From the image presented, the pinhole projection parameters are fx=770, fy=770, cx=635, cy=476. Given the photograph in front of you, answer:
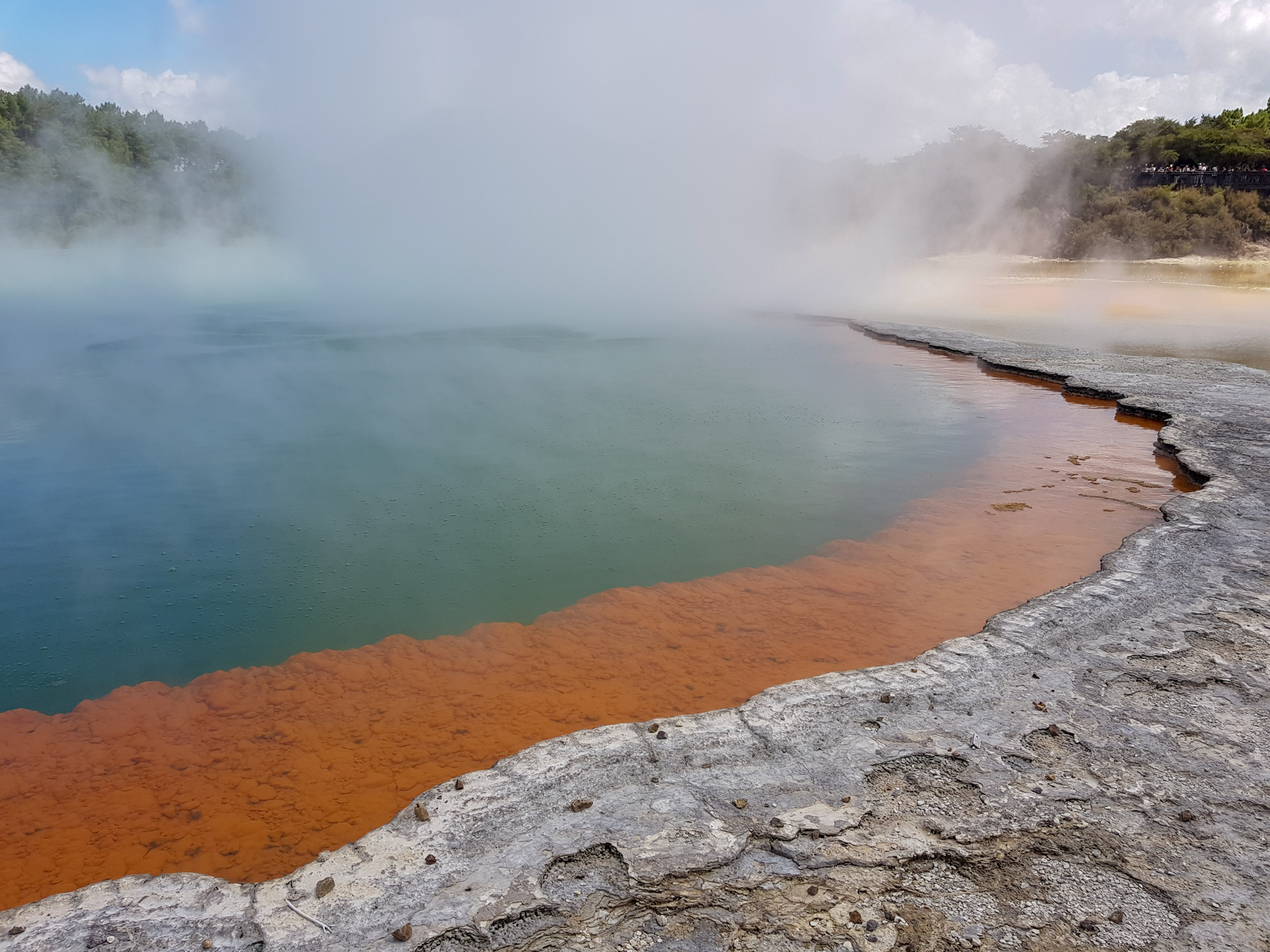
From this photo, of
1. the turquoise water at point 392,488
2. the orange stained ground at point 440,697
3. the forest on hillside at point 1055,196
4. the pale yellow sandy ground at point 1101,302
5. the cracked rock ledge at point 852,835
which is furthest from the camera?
the forest on hillside at point 1055,196

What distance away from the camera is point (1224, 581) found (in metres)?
3.08

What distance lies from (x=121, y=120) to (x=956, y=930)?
115 feet

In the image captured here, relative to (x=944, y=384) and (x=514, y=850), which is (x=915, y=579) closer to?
(x=514, y=850)

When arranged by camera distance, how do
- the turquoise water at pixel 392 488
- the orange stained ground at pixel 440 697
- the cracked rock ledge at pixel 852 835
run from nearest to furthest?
the cracked rock ledge at pixel 852 835 → the orange stained ground at pixel 440 697 → the turquoise water at pixel 392 488

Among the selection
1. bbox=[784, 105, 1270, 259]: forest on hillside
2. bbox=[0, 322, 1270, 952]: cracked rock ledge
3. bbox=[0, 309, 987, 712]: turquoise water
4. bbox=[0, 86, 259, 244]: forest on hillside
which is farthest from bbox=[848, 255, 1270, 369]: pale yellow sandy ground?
bbox=[0, 86, 259, 244]: forest on hillside

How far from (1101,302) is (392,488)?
1432 cm

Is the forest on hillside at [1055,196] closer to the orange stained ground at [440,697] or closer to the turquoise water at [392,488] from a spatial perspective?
the turquoise water at [392,488]

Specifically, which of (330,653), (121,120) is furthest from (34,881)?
(121,120)

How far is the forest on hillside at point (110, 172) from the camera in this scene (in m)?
22.8

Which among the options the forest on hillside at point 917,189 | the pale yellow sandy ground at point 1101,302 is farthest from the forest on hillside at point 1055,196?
the pale yellow sandy ground at point 1101,302

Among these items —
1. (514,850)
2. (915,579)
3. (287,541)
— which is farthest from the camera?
(287,541)

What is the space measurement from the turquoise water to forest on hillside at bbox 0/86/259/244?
1811cm

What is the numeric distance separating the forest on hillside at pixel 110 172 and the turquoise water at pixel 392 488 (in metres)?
18.1

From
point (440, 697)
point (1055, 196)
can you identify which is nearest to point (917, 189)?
point (1055, 196)
